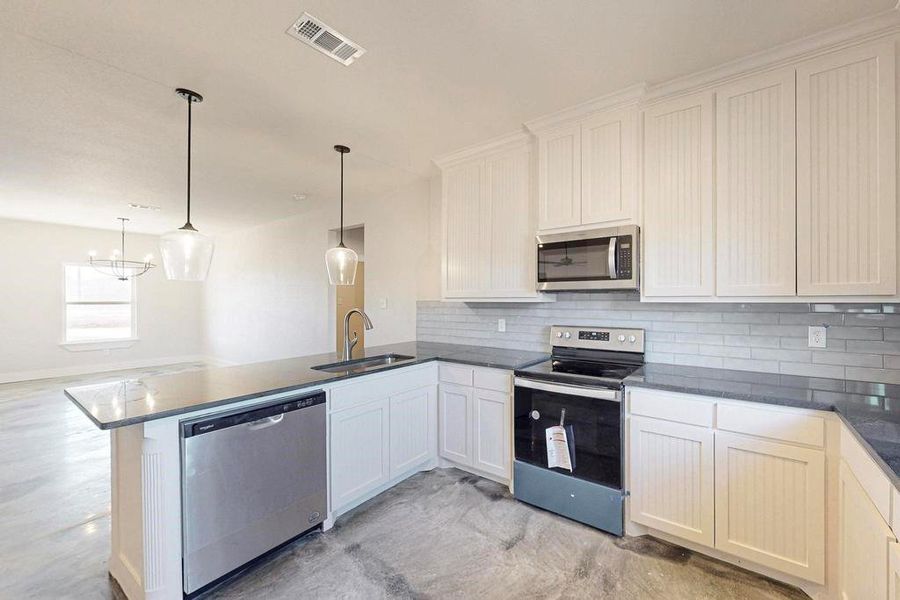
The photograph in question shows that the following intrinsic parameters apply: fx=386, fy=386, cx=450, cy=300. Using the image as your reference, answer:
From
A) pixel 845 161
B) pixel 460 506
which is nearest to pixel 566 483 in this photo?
pixel 460 506

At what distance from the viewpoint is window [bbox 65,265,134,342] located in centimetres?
650

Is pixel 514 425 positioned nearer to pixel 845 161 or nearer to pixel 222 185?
pixel 845 161

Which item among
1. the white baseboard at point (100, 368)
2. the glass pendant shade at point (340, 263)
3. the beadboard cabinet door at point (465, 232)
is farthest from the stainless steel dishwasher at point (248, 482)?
the white baseboard at point (100, 368)

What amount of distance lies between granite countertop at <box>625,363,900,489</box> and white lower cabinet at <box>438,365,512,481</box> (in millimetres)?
852

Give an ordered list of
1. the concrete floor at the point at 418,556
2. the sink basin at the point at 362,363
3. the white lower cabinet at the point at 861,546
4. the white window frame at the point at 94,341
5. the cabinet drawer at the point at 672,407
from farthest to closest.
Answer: the white window frame at the point at 94,341 → the sink basin at the point at 362,363 → the cabinet drawer at the point at 672,407 → the concrete floor at the point at 418,556 → the white lower cabinet at the point at 861,546

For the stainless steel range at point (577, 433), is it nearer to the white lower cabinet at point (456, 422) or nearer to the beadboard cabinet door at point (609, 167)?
the white lower cabinet at point (456, 422)

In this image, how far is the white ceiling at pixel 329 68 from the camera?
163 centimetres

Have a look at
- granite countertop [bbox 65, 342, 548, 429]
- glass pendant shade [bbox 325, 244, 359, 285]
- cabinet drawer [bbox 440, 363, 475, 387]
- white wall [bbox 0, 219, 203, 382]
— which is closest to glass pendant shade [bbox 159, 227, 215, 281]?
granite countertop [bbox 65, 342, 548, 429]

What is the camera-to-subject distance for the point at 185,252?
2.01m

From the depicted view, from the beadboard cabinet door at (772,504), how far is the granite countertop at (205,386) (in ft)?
3.86

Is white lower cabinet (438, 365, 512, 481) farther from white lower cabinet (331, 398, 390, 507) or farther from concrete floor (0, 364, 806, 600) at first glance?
white lower cabinet (331, 398, 390, 507)

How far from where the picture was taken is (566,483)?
2.24 m

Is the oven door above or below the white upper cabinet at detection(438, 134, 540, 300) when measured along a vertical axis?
below

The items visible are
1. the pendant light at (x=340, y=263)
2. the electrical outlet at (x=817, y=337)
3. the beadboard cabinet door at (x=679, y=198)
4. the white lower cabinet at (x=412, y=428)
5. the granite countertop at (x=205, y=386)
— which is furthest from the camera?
the pendant light at (x=340, y=263)
